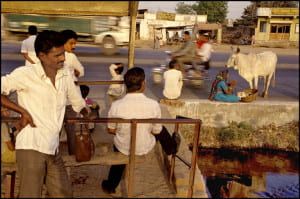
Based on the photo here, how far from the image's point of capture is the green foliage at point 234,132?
29.8ft

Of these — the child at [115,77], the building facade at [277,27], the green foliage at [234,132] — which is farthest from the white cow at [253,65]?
the building facade at [277,27]

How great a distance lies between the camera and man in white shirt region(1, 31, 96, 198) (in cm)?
210

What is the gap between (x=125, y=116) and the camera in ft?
9.64

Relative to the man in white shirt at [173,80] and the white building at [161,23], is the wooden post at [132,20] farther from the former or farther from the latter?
the man in white shirt at [173,80]

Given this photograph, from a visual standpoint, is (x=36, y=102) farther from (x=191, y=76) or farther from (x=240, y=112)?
(x=191, y=76)

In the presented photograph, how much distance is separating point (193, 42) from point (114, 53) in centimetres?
1123

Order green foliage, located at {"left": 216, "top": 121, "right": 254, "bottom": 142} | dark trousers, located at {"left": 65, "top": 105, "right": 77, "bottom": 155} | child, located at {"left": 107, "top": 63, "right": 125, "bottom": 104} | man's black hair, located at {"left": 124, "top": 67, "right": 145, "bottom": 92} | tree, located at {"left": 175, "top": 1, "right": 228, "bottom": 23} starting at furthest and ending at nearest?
tree, located at {"left": 175, "top": 1, "right": 228, "bottom": 23} < green foliage, located at {"left": 216, "top": 121, "right": 254, "bottom": 142} < child, located at {"left": 107, "top": 63, "right": 125, "bottom": 104} < dark trousers, located at {"left": 65, "top": 105, "right": 77, "bottom": 155} < man's black hair, located at {"left": 124, "top": 67, "right": 145, "bottom": 92}

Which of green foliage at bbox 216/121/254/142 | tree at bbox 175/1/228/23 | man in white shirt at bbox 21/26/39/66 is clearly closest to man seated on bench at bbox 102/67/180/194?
man in white shirt at bbox 21/26/39/66

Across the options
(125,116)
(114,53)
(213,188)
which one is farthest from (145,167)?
(114,53)

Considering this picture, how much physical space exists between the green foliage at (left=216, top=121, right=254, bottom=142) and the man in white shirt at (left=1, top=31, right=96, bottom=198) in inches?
289

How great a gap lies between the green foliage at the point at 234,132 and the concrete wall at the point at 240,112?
12 centimetres

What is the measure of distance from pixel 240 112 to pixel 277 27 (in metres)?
22.8

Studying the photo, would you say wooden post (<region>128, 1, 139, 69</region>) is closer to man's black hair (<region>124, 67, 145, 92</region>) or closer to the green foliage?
man's black hair (<region>124, 67, 145, 92</region>)

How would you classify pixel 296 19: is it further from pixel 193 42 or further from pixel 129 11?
pixel 129 11
